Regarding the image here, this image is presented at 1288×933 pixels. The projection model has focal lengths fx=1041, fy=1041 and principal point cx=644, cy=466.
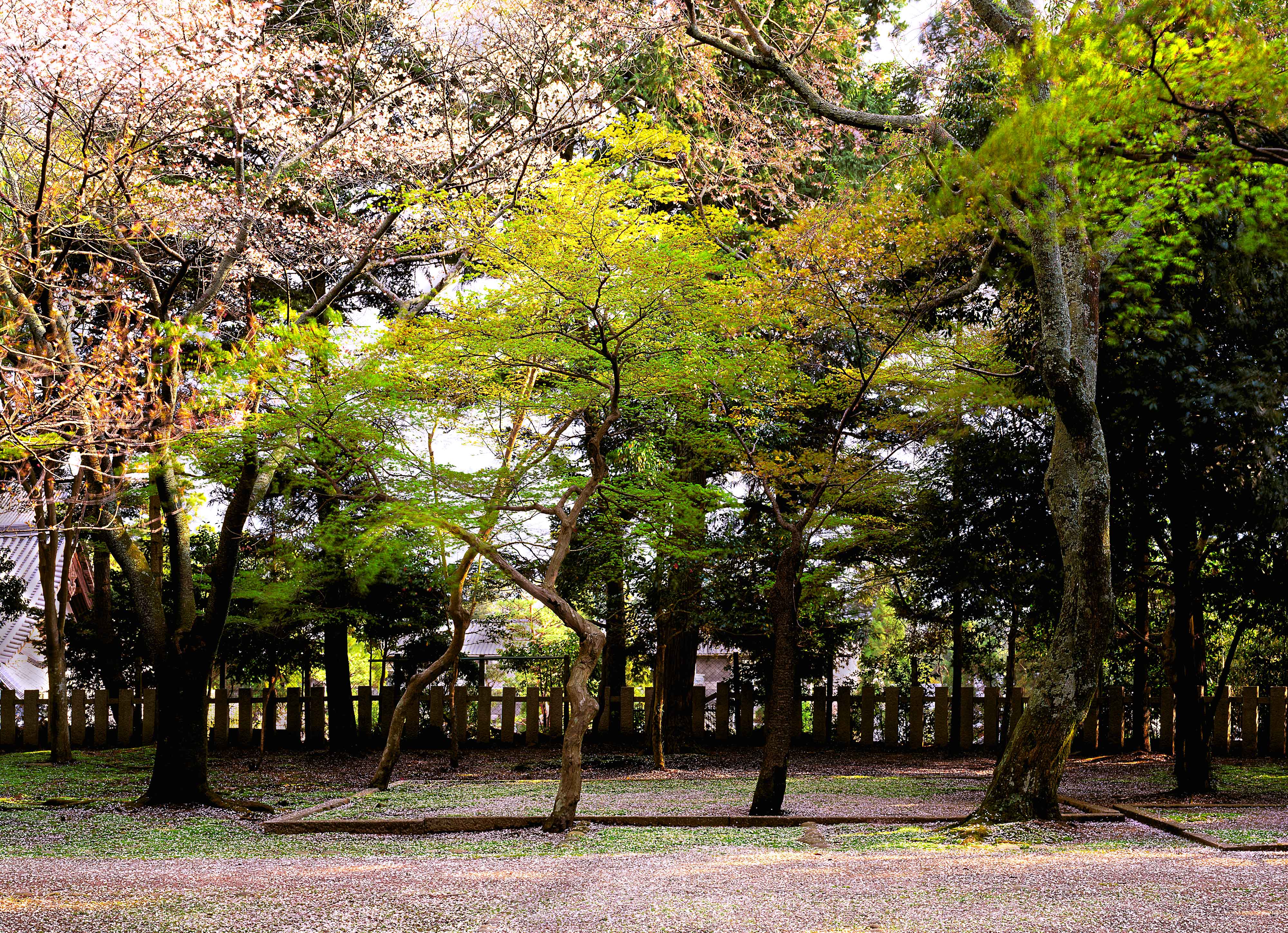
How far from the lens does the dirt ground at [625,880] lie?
3963 millimetres

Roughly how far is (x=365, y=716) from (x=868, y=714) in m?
6.72

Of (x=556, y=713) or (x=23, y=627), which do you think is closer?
(x=556, y=713)

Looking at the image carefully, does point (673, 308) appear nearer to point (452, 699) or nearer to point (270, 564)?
point (452, 699)

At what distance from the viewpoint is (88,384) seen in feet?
17.3

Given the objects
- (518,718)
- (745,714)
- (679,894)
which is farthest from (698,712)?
(679,894)

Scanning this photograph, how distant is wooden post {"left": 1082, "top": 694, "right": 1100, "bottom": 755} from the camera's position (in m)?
12.8

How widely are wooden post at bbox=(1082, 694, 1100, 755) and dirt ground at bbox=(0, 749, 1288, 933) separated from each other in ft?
15.1

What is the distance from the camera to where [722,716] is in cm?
1396

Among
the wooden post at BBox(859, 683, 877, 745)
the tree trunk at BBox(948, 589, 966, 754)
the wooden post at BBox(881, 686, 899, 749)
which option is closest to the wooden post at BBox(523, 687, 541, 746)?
the wooden post at BBox(859, 683, 877, 745)

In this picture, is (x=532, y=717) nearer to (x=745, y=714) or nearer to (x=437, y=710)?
(x=437, y=710)

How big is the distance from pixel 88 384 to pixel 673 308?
4059mm

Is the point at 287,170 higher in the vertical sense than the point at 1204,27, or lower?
higher

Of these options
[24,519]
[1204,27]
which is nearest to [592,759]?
[1204,27]

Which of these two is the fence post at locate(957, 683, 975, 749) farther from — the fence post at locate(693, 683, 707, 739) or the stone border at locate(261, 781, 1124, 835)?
the stone border at locate(261, 781, 1124, 835)
